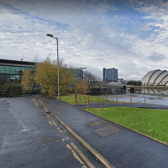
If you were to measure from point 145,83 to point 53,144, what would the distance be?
333 feet

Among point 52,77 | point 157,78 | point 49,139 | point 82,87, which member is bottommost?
point 49,139

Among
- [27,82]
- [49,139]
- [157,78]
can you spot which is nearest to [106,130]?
[49,139]

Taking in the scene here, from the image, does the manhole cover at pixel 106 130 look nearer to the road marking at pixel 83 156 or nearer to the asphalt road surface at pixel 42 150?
the asphalt road surface at pixel 42 150

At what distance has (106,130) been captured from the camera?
19.3 feet

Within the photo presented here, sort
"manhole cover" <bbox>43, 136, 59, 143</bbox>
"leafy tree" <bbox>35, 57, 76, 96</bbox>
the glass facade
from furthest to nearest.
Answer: the glass facade
"leafy tree" <bbox>35, 57, 76, 96</bbox>
"manhole cover" <bbox>43, 136, 59, 143</bbox>

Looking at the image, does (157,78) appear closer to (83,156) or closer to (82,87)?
(82,87)

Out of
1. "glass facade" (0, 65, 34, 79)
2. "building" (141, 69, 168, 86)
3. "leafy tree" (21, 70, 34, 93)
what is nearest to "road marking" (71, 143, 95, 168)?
"leafy tree" (21, 70, 34, 93)

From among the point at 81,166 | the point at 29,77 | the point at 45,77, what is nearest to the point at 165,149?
the point at 81,166

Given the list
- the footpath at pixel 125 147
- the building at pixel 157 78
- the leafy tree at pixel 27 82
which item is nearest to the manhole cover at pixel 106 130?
the footpath at pixel 125 147

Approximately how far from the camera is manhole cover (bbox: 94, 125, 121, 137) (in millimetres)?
5479

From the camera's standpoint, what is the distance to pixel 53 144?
182 inches

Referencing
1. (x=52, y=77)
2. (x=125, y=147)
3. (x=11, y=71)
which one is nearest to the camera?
(x=125, y=147)

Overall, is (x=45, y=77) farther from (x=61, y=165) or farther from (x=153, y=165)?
(x=153, y=165)

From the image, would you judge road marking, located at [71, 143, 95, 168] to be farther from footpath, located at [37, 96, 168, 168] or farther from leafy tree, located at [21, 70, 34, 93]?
leafy tree, located at [21, 70, 34, 93]
